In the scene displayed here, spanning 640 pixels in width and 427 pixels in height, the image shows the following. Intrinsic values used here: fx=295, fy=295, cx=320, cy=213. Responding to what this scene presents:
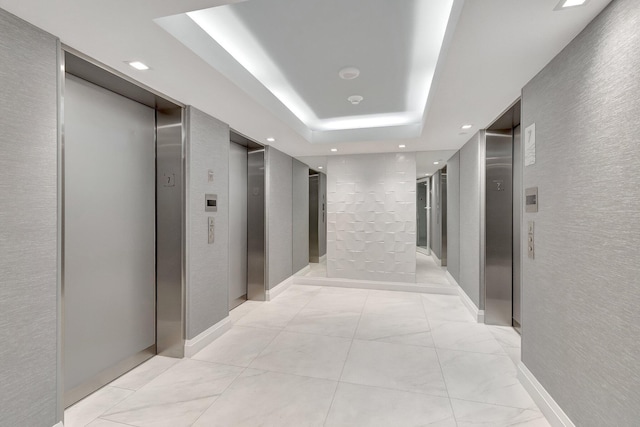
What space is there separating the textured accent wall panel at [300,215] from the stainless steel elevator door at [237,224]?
1.47 meters

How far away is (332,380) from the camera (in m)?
2.51

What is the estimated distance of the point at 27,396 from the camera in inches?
63.4

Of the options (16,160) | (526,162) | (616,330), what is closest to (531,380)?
(616,330)

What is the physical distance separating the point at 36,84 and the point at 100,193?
968 millimetres

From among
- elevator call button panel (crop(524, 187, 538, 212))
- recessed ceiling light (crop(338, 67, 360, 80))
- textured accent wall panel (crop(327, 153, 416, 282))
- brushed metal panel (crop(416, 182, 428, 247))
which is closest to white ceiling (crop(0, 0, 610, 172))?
recessed ceiling light (crop(338, 67, 360, 80))

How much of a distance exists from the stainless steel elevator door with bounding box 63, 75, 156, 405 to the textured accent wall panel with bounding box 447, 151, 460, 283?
4.69 m

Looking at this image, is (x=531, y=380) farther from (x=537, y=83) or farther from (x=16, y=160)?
(x=16, y=160)

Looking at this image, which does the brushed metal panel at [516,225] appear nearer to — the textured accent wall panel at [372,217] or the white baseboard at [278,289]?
the textured accent wall panel at [372,217]

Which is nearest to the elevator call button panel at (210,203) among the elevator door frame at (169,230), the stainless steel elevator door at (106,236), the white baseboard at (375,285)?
the elevator door frame at (169,230)

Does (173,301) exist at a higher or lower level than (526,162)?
lower

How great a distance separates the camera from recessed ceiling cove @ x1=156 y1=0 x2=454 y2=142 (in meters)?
1.98

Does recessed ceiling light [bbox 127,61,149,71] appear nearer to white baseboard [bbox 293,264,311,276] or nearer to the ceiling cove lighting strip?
the ceiling cove lighting strip

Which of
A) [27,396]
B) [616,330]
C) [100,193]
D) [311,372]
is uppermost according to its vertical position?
[100,193]

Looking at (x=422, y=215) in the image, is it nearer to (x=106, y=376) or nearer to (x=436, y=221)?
(x=436, y=221)
